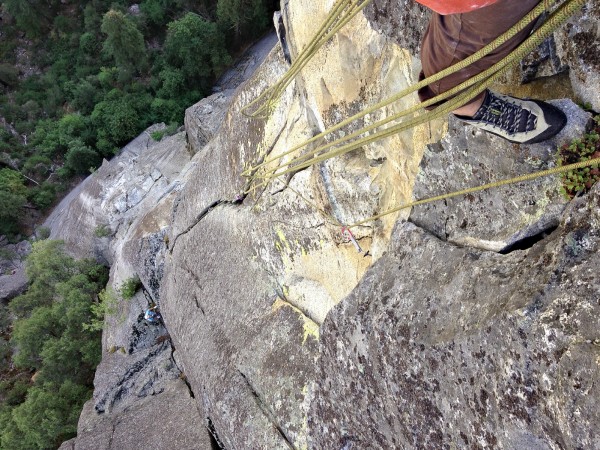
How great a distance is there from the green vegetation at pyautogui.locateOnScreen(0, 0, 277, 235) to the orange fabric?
17.9m

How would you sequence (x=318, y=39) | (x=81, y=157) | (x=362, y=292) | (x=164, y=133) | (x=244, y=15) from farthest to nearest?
(x=81, y=157), (x=244, y=15), (x=164, y=133), (x=362, y=292), (x=318, y=39)

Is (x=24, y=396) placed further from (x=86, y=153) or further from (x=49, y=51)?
(x=49, y=51)

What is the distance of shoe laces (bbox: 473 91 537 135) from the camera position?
8.29ft

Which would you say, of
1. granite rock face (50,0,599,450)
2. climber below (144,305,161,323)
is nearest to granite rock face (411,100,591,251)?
granite rock face (50,0,599,450)

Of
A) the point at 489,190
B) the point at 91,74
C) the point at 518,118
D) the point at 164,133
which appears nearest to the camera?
the point at 518,118

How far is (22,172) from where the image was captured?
23.8m

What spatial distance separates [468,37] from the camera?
2.16m

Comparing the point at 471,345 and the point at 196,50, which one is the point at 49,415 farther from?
the point at 196,50

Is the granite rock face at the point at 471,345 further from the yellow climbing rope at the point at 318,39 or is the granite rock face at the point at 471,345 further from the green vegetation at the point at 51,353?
the green vegetation at the point at 51,353

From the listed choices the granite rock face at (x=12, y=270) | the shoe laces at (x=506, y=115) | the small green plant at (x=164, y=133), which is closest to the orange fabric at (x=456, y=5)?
the shoe laces at (x=506, y=115)

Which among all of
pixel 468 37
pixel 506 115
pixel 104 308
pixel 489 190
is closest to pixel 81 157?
pixel 104 308

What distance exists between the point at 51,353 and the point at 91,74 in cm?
1698

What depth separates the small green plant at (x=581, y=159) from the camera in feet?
7.75

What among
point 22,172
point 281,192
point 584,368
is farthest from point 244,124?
point 22,172
